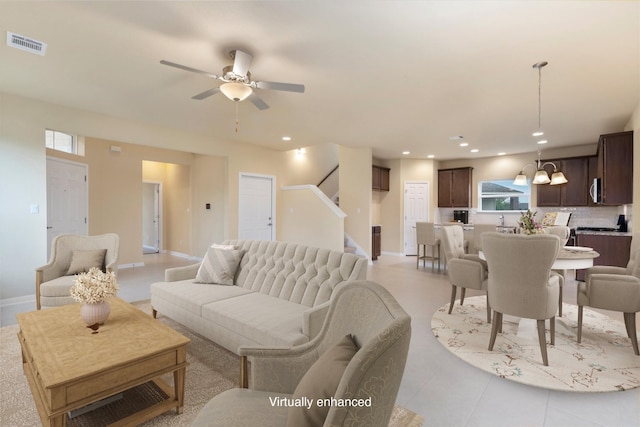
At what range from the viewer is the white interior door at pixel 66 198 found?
4.69 meters

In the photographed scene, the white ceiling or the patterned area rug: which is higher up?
the white ceiling

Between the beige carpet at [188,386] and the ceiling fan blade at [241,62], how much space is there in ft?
8.27

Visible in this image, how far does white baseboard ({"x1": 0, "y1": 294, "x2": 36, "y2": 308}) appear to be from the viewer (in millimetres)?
3826

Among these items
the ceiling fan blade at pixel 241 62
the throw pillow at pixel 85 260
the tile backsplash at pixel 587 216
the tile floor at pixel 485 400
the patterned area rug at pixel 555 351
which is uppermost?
the ceiling fan blade at pixel 241 62

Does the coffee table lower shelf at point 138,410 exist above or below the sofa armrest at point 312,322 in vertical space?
below

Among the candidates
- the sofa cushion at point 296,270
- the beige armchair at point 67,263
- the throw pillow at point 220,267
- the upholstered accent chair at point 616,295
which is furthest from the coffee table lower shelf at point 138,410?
the upholstered accent chair at point 616,295

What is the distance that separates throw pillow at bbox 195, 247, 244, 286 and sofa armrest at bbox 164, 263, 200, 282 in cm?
27

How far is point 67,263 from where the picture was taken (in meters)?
3.61

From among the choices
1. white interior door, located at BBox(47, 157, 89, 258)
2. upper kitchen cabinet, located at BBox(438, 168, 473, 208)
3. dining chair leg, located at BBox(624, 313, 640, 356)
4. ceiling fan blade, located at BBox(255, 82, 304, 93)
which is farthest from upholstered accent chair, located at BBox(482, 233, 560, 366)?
white interior door, located at BBox(47, 157, 89, 258)

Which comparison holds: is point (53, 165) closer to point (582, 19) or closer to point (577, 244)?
point (582, 19)

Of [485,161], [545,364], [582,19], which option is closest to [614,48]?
[582,19]

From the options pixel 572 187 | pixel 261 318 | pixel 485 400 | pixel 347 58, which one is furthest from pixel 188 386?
pixel 572 187

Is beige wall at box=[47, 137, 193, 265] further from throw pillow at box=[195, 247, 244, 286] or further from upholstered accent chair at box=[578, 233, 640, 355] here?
upholstered accent chair at box=[578, 233, 640, 355]

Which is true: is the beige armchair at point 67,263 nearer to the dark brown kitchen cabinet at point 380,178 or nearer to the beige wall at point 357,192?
the beige wall at point 357,192
